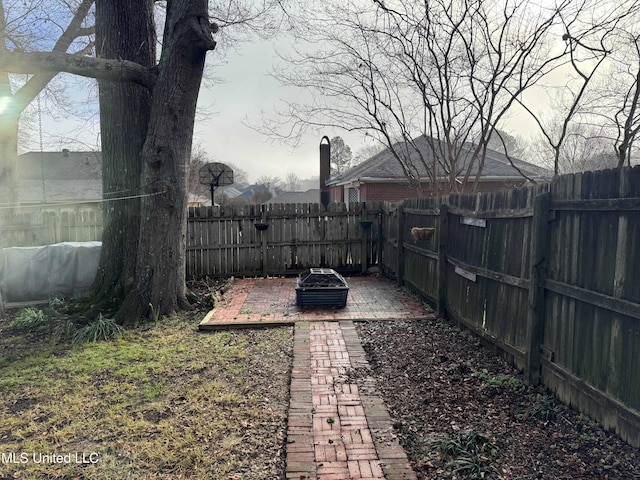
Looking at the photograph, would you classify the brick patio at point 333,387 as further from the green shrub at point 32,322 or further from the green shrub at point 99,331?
the green shrub at point 32,322

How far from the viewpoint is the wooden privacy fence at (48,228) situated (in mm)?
8977

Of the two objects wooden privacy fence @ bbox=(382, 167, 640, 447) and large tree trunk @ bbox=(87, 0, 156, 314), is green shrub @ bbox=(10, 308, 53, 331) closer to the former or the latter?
large tree trunk @ bbox=(87, 0, 156, 314)

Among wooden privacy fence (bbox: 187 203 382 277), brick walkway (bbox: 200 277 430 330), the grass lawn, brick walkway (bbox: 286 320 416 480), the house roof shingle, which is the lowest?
the grass lawn

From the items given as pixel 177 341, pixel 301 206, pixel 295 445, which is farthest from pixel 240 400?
pixel 301 206

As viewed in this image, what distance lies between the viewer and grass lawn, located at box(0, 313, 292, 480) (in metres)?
2.53

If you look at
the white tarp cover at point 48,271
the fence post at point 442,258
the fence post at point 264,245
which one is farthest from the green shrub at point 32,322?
the fence post at point 442,258

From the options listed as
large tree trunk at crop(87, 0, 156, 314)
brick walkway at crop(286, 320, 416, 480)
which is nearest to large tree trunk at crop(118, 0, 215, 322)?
large tree trunk at crop(87, 0, 156, 314)

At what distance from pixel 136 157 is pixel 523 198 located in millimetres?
5426

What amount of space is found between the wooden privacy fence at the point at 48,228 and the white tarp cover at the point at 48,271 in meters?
2.48

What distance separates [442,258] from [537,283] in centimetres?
231

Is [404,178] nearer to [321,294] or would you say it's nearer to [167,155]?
[321,294]

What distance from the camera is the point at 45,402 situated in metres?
3.37

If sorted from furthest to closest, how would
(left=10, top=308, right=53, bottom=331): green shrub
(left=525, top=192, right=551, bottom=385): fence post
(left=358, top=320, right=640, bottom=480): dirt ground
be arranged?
(left=10, top=308, right=53, bottom=331): green shrub, (left=525, top=192, right=551, bottom=385): fence post, (left=358, top=320, right=640, bottom=480): dirt ground

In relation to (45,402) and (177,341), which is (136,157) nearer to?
(177,341)
